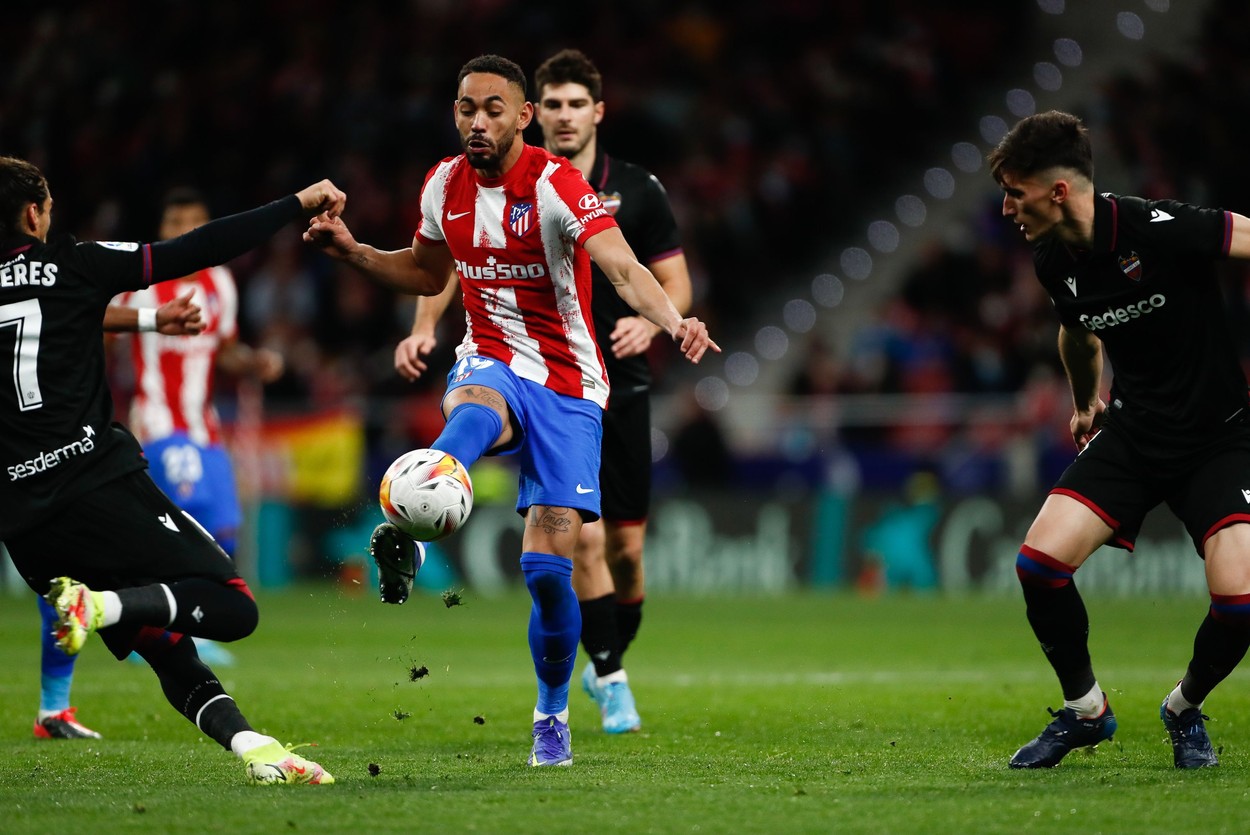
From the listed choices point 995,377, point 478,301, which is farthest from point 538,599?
point 995,377

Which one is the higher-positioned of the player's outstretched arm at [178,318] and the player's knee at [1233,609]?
the player's outstretched arm at [178,318]

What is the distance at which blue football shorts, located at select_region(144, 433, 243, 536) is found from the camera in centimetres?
1015

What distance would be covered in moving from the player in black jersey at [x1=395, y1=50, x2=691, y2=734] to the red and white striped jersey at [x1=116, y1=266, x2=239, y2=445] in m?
3.06

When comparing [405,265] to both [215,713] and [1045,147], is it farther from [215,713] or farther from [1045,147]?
[1045,147]

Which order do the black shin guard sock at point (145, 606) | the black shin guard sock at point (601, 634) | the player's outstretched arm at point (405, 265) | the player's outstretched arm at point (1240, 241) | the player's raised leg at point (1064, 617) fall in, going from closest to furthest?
the black shin guard sock at point (145, 606) → the player's outstretched arm at point (1240, 241) → the player's raised leg at point (1064, 617) → the player's outstretched arm at point (405, 265) → the black shin guard sock at point (601, 634)

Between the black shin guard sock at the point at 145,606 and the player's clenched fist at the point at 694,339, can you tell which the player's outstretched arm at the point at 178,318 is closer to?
the black shin guard sock at the point at 145,606

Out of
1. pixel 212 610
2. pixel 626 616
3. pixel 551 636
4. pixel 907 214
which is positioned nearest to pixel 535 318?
pixel 551 636

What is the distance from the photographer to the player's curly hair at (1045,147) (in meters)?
5.70

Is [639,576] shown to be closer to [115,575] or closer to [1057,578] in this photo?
[1057,578]

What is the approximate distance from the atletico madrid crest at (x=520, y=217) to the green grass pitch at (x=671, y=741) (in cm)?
199

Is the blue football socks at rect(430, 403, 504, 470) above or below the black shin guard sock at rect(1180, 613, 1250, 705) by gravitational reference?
above

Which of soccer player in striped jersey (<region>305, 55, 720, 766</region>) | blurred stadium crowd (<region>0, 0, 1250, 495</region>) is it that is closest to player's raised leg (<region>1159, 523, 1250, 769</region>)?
soccer player in striped jersey (<region>305, 55, 720, 766</region>)

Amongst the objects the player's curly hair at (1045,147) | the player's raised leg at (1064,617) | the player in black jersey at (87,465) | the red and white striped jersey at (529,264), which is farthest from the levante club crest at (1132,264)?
the player in black jersey at (87,465)

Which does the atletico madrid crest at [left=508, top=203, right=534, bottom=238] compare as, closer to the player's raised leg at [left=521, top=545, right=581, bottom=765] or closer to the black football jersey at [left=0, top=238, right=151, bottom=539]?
the player's raised leg at [left=521, top=545, right=581, bottom=765]
